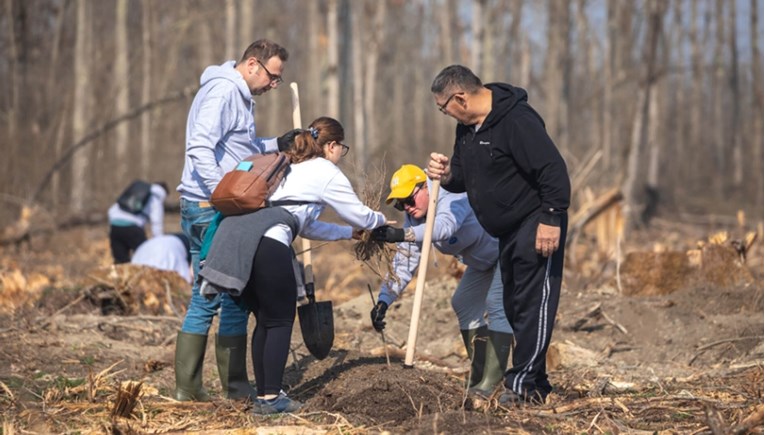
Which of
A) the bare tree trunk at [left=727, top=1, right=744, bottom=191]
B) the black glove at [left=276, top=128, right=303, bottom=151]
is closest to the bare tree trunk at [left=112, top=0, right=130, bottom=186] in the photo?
the black glove at [left=276, top=128, right=303, bottom=151]

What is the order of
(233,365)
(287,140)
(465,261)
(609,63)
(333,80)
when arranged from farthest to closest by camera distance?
(609,63) → (333,80) → (465,261) → (233,365) → (287,140)

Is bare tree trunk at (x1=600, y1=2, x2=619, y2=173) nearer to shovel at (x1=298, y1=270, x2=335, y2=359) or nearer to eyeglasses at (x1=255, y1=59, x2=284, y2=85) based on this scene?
eyeglasses at (x1=255, y1=59, x2=284, y2=85)

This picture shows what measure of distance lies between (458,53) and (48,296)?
4701cm

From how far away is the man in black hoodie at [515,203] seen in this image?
564 cm

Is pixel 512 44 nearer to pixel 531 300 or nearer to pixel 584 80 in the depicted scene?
pixel 584 80

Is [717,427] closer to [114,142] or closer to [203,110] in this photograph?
[203,110]

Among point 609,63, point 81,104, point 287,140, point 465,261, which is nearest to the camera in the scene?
point 287,140

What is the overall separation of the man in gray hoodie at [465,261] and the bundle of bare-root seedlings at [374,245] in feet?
0.20

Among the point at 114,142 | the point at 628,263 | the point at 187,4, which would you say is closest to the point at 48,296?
the point at 628,263

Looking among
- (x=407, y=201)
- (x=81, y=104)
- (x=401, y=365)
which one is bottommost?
(x=401, y=365)

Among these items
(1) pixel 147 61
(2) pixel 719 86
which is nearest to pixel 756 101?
(1) pixel 147 61

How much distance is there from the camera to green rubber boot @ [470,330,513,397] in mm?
6355

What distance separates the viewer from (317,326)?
6.20m

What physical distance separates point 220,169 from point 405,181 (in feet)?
3.62
